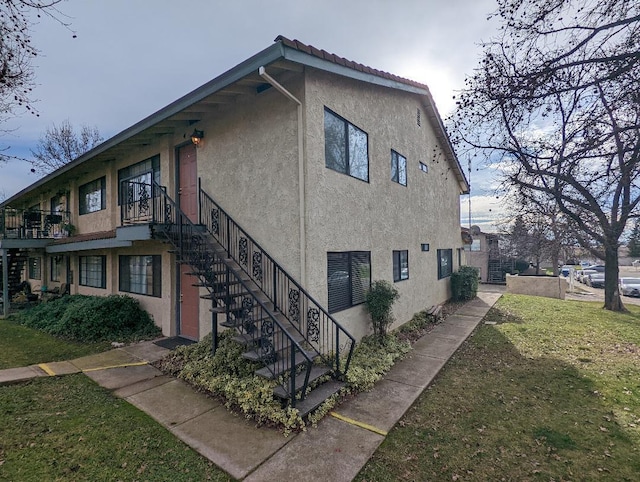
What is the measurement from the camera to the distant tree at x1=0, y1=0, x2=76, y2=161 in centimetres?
405

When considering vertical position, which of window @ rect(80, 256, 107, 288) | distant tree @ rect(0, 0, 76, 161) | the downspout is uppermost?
distant tree @ rect(0, 0, 76, 161)

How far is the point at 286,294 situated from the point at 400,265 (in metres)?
4.62

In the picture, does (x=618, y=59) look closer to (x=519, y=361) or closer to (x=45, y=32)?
(x=519, y=361)

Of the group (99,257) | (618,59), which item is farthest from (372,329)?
(99,257)

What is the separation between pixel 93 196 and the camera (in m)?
12.0

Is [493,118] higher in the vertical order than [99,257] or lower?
higher

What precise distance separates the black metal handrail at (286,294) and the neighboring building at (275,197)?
0.03m

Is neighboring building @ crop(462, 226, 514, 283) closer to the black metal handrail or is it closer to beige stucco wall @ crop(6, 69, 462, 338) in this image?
beige stucco wall @ crop(6, 69, 462, 338)

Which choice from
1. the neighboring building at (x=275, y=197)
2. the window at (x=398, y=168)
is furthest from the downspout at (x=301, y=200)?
the window at (x=398, y=168)

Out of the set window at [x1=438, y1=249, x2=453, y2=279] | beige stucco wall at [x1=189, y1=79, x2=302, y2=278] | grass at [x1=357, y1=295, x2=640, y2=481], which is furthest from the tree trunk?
beige stucco wall at [x1=189, y1=79, x2=302, y2=278]

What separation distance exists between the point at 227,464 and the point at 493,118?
734cm

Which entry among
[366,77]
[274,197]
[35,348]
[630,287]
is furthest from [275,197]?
[630,287]

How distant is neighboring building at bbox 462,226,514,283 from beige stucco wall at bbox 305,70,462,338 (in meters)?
15.9

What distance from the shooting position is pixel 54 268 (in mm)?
15344
